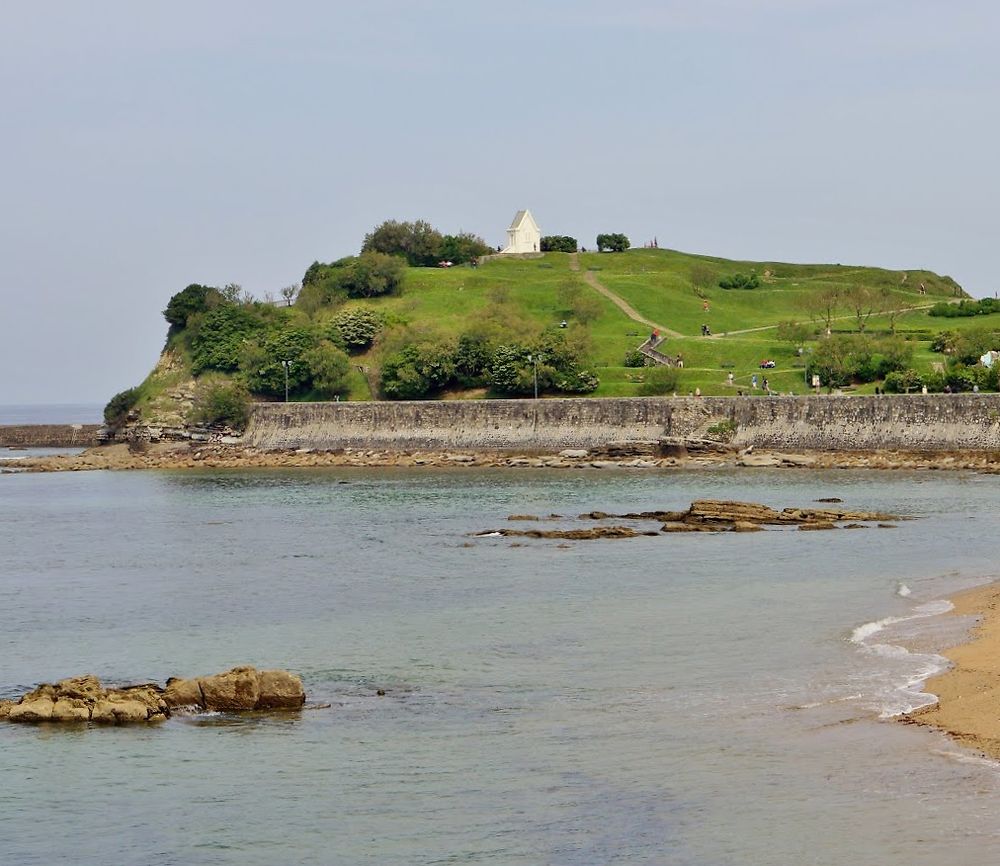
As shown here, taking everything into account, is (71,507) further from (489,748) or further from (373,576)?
(489,748)

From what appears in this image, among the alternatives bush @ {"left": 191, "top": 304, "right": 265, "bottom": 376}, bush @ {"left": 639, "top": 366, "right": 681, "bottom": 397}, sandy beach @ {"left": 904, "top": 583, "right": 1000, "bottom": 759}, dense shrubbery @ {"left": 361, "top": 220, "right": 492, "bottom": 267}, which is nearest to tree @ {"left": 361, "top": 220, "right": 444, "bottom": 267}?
dense shrubbery @ {"left": 361, "top": 220, "right": 492, "bottom": 267}

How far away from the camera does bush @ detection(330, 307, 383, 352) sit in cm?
10812

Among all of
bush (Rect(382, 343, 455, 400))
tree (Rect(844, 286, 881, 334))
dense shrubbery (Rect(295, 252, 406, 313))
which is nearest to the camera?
bush (Rect(382, 343, 455, 400))

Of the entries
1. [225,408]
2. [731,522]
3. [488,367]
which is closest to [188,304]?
[225,408]

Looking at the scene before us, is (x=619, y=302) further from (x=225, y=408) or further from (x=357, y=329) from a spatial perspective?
(x=225, y=408)

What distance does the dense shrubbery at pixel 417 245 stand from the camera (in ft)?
449

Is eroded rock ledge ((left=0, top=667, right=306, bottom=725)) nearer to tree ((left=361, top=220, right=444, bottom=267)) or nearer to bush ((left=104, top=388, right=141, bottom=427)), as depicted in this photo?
bush ((left=104, top=388, right=141, bottom=427))

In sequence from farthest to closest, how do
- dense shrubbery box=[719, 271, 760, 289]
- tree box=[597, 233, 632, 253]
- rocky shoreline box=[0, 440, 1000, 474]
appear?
tree box=[597, 233, 632, 253] < dense shrubbery box=[719, 271, 760, 289] < rocky shoreline box=[0, 440, 1000, 474]

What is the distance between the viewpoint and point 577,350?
309 feet

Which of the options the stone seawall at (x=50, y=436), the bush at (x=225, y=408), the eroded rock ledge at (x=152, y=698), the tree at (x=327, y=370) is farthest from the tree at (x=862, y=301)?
the eroded rock ledge at (x=152, y=698)

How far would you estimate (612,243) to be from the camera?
152 metres

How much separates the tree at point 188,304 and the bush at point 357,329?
485 inches

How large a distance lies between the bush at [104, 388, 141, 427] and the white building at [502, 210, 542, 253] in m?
45.2

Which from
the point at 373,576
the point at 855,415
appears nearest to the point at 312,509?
the point at 373,576
